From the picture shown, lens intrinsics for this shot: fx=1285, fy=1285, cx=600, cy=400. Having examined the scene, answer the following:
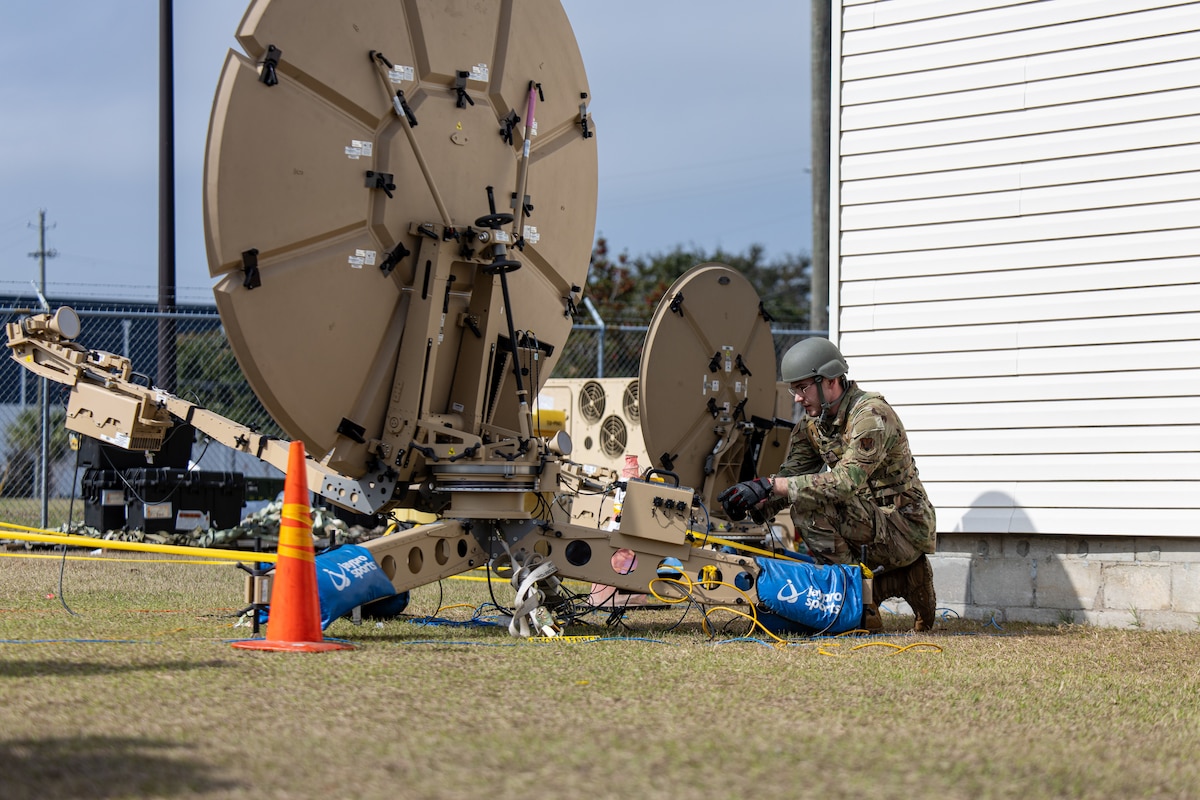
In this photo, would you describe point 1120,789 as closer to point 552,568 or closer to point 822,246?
point 552,568

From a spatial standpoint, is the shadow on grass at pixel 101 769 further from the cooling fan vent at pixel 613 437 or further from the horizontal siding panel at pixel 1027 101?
the cooling fan vent at pixel 613 437

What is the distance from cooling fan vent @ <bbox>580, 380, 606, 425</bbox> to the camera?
12281mm

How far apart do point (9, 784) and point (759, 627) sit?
4852 millimetres

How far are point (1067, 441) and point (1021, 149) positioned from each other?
2012 mm

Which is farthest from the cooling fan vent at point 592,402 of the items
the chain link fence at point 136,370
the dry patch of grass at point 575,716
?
the dry patch of grass at point 575,716

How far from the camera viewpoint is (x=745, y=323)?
11.0 m

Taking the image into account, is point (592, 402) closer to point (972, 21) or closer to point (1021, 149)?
point (1021, 149)

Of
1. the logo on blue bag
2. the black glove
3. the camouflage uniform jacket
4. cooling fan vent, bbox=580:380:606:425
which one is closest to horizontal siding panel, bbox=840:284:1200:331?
the camouflage uniform jacket

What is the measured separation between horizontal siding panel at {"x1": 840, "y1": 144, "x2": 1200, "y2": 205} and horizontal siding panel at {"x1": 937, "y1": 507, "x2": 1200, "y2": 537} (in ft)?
7.12

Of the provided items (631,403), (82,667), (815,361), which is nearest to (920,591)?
(815,361)

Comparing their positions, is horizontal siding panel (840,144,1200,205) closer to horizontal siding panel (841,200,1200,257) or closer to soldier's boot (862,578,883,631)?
horizontal siding panel (841,200,1200,257)

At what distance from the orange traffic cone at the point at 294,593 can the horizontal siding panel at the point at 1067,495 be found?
4827 millimetres

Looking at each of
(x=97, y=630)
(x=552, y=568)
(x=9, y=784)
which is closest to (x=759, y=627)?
(x=552, y=568)

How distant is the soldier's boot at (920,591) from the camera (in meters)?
7.91
